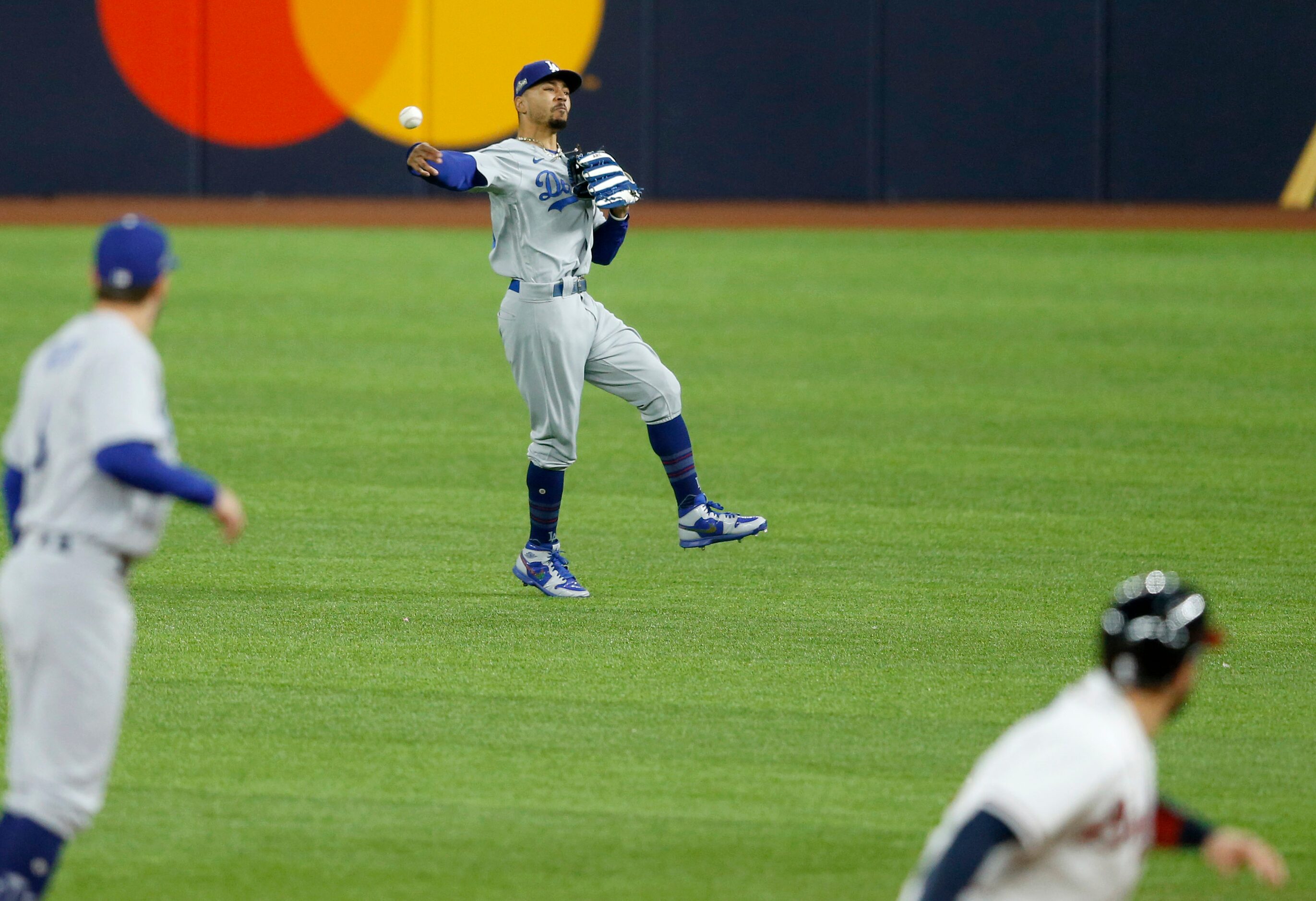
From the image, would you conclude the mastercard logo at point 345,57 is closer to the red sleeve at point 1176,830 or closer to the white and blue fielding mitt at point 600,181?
the white and blue fielding mitt at point 600,181

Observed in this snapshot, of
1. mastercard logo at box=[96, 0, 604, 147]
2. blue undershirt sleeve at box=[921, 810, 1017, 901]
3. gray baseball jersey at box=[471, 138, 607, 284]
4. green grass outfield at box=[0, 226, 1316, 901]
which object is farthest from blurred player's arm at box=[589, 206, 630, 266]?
mastercard logo at box=[96, 0, 604, 147]

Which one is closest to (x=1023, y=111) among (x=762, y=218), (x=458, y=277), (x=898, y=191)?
(x=898, y=191)

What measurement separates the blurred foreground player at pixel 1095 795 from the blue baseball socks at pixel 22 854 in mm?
2001

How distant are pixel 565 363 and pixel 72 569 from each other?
162 inches

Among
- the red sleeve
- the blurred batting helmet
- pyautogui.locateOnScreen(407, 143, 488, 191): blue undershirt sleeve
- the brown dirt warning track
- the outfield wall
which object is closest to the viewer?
the blurred batting helmet

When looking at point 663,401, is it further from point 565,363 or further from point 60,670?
point 60,670

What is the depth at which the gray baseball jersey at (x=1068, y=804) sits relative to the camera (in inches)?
123

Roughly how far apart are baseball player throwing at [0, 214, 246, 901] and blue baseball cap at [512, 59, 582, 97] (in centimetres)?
404

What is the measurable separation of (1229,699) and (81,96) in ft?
74.2

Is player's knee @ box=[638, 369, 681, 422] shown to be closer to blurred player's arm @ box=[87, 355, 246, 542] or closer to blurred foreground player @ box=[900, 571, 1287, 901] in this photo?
Result: blurred player's arm @ box=[87, 355, 246, 542]

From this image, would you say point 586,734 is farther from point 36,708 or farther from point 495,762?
point 36,708

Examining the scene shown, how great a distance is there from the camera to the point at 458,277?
65.8ft

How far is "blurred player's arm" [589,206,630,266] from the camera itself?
327 inches

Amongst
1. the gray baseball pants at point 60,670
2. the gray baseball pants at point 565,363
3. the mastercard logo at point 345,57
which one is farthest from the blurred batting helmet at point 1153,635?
the mastercard logo at point 345,57
